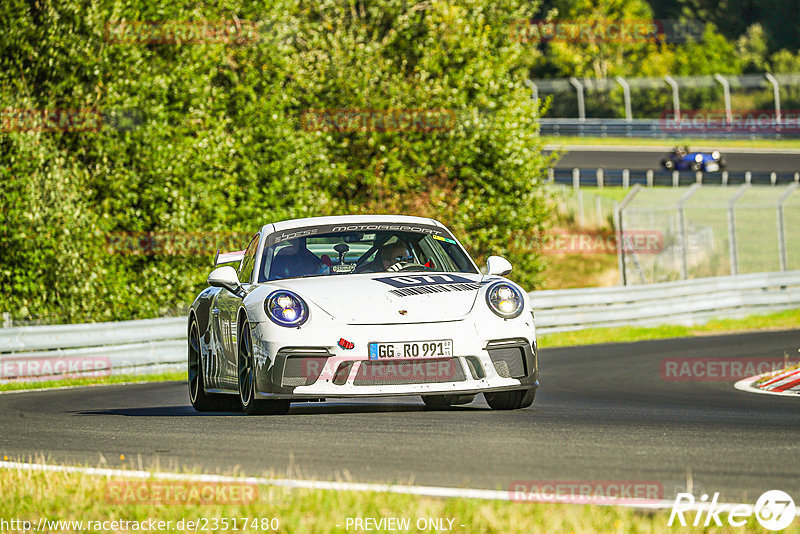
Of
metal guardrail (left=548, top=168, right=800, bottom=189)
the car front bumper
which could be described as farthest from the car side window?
metal guardrail (left=548, top=168, right=800, bottom=189)

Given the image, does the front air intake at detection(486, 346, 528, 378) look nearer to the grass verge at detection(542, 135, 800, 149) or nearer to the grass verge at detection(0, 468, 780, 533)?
the grass verge at detection(0, 468, 780, 533)

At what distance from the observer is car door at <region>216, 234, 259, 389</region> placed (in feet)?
30.0

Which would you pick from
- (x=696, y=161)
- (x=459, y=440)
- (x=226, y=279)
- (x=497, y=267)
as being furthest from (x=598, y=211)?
(x=459, y=440)

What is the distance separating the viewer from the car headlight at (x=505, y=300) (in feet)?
28.0

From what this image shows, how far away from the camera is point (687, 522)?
4.52m

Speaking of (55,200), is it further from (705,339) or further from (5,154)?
(705,339)

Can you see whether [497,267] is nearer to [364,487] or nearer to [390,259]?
[390,259]

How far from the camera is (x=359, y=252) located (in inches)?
385

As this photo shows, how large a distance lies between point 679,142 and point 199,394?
5203cm

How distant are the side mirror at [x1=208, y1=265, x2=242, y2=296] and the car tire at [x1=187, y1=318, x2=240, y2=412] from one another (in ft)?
3.60

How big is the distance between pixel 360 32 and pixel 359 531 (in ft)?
81.2

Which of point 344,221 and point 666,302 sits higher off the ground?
point 344,221

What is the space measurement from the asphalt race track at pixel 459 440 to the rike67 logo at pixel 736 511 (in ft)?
0.59

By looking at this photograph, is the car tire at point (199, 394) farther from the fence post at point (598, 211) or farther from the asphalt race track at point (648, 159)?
the asphalt race track at point (648, 159)
